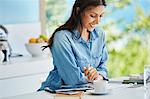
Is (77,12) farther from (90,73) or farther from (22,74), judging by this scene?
(22,74)

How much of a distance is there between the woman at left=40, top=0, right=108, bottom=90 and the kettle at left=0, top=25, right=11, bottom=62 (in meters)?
1.12

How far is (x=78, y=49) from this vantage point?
120 inches

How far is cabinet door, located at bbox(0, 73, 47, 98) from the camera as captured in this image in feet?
12.8

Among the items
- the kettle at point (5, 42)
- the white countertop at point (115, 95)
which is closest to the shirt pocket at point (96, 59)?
the white countertop at point (115, 95)

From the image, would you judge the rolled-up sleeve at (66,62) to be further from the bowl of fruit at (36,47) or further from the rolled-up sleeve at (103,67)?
the bowl of fruit at (36,47)

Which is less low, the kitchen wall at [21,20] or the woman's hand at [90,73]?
the kitchen wall at [21,20]

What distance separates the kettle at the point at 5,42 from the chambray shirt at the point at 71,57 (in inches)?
44.7

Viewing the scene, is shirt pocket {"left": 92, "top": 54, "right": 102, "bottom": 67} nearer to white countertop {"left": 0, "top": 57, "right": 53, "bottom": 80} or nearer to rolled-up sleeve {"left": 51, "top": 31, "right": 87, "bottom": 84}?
rolled-up sleeve {"left": 51, "top": 31, "right": 87, "bottom": 84}

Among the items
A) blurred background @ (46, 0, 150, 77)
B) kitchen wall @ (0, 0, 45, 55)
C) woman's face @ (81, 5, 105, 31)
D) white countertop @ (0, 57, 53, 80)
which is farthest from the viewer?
blurred background @ (46, 0, 150, 77)

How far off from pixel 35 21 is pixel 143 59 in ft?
5.00

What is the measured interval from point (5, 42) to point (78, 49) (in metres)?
1.37

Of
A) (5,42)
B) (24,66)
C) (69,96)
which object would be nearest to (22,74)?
(24,66)

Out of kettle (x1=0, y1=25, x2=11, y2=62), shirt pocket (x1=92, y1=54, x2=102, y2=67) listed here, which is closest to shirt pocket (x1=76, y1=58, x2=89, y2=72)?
shirt pocket (x1=92, y1=54, x2=102, y2=67)

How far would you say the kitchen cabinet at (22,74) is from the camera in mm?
3881
